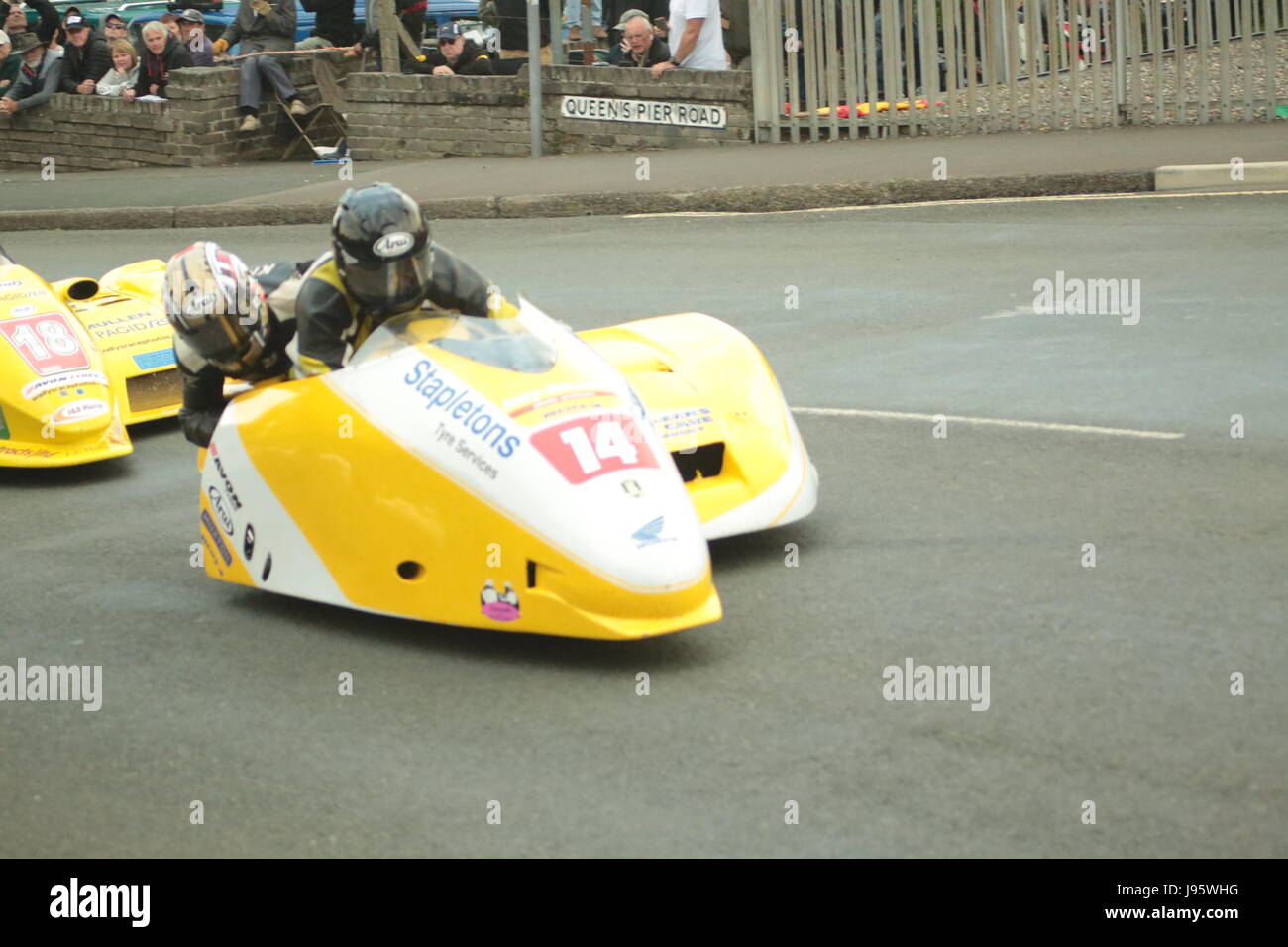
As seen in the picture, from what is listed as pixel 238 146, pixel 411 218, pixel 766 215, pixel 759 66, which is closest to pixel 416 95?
pixel 238 146

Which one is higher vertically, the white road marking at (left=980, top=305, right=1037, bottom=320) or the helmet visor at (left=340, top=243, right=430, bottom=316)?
the helmet visor at (left=340, top=243, right=430, bottom=316)

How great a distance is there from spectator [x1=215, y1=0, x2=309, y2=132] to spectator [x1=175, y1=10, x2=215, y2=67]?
632 mm

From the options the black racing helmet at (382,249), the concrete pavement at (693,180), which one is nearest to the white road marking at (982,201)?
the concrete pavement at (693,180)

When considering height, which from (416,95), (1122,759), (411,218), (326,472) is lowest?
Result: (1122,759)

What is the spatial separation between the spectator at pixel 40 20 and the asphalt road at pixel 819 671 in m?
14.2

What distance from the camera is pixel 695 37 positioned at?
56.0ft

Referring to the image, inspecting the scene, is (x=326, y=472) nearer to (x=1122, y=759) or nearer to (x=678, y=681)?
(x=678, y=681)

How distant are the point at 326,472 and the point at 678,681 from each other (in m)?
1.28

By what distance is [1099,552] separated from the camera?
237 inches

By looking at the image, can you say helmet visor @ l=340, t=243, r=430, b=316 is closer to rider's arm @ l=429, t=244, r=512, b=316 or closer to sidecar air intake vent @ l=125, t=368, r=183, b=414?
rider's arm @ l=429, t=244, r=512, b=316

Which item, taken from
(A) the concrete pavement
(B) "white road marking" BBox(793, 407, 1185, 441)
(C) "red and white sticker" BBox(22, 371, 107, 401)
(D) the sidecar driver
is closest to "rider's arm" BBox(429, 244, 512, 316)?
(D) the sidecar driver

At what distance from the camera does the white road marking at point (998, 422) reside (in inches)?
292

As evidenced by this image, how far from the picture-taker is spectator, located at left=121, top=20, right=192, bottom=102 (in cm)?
1955

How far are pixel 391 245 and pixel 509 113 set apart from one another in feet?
41.9
